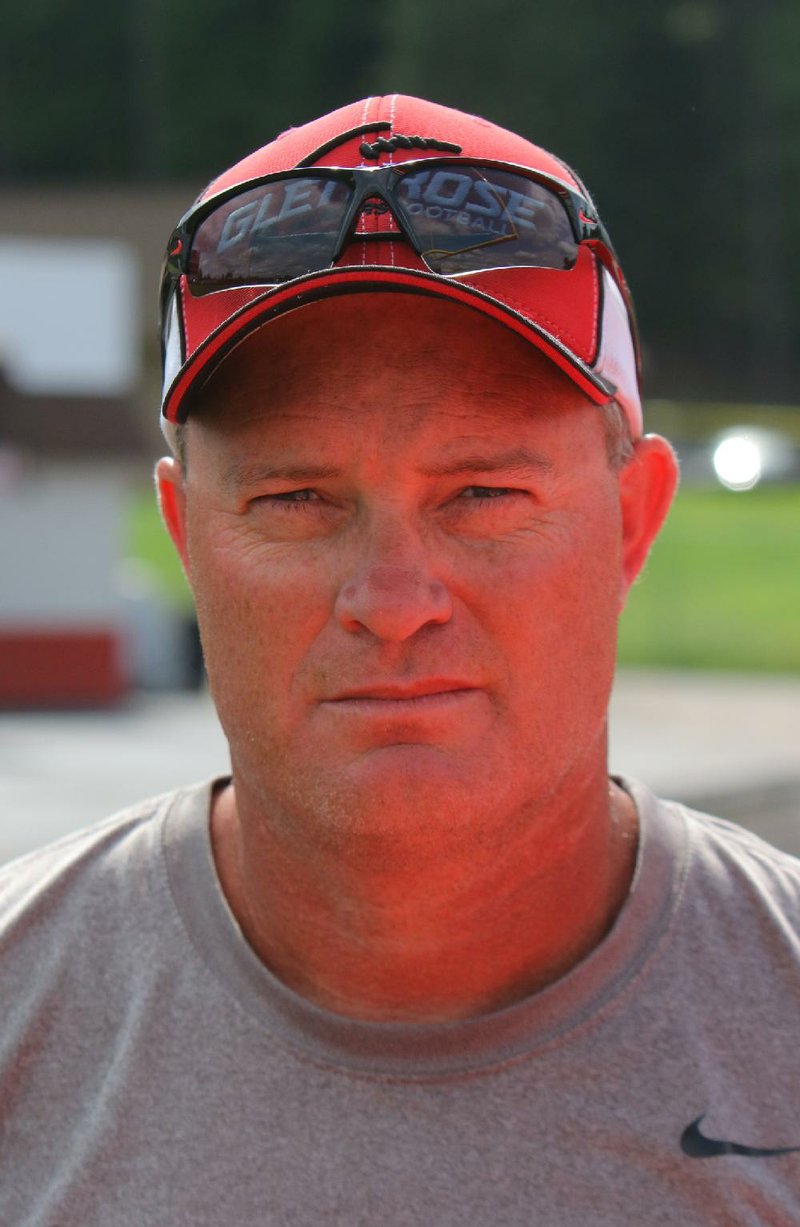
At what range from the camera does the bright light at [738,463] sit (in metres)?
38.7

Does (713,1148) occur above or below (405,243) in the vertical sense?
below

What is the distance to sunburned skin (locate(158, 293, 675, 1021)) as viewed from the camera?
184cm

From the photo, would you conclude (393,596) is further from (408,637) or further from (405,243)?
(405,243)

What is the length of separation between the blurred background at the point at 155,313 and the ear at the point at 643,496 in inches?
150

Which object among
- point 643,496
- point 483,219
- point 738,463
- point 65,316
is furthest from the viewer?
point 738,463

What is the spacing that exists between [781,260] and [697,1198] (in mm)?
62833

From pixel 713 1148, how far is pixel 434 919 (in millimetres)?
423

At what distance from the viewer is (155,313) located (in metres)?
4.75

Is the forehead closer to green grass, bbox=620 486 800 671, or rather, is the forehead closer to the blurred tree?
green grass, bbox=620 486 800 671

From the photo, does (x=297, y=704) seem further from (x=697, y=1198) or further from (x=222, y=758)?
(x=222, y=758)

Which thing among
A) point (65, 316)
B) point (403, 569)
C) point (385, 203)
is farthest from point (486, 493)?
point (65, 316)

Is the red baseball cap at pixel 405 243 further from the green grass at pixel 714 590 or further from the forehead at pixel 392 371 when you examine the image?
the green grass at pixel 714 590

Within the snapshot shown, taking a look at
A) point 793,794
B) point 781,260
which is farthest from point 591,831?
point 781,260

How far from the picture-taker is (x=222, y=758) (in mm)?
11078
